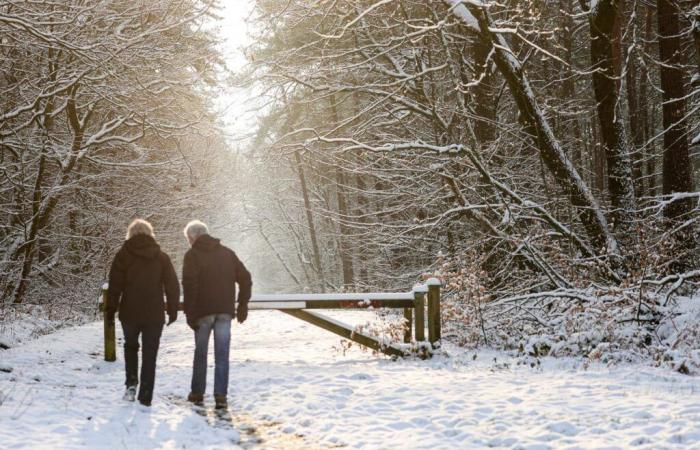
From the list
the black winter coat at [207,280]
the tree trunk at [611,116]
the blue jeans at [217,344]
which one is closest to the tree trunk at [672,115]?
the tree trunk at [611,116]

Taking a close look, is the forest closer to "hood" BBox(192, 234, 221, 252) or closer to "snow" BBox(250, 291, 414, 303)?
"snow" BBox(250, 291, 414, 303)

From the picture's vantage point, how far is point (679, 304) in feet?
32.6

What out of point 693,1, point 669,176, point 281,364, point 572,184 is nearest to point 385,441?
point 281,364

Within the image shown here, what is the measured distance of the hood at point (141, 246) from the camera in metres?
6.66

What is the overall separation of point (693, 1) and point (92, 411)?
1433 centimetres

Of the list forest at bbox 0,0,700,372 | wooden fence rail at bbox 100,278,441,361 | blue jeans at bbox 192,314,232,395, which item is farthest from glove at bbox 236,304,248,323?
forest at bbox 0,0,700,372

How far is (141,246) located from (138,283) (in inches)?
15.8

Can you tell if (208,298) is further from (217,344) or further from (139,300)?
(139,300)

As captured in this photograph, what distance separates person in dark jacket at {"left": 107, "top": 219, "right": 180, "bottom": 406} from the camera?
6590 mm

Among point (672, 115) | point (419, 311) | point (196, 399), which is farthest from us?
point (672, 115)

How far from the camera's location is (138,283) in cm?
663

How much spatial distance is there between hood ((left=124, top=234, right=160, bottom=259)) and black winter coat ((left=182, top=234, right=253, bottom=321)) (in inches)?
15.1

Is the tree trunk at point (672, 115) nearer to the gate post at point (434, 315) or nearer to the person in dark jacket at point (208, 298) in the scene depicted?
the gate post at point (434, 315)

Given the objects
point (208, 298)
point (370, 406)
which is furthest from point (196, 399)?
point (370, 406)
